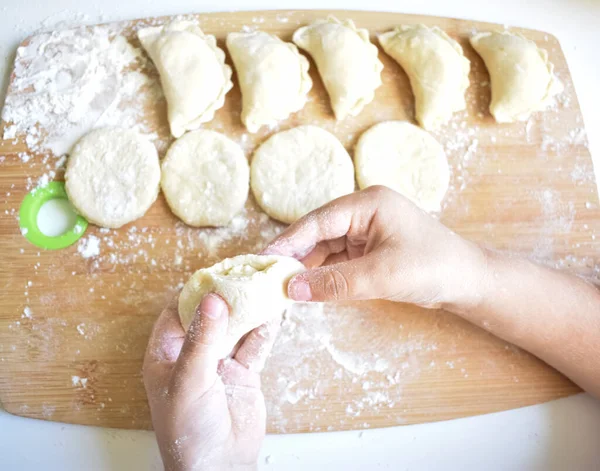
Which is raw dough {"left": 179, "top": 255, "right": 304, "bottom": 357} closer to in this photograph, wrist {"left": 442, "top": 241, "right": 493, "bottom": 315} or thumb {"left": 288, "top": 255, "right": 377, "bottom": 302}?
thumb {"left": 288, "top": 255, "right": 377, "bottom": 302}

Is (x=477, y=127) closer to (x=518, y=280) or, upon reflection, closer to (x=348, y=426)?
(x=518, y=280)

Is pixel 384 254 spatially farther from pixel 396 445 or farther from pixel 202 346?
pixel 396 445

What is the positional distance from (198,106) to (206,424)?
99 cm

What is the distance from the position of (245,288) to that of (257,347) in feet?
1.14

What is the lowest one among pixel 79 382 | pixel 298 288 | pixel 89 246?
pixel 79 382

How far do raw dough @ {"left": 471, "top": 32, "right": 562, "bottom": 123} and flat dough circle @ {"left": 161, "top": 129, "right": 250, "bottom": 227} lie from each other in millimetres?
899

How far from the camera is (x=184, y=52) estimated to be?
5.42 feet

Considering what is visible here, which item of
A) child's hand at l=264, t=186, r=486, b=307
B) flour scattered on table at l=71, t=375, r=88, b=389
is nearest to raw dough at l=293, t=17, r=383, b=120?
child's hand at l=264, t=186, r=486, b=307

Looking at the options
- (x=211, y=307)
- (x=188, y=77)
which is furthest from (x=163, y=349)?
(x=188, y=77)

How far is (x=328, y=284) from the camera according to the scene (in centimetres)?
113

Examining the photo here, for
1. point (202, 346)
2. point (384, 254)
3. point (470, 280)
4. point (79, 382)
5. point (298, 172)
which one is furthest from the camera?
point (298, 172)

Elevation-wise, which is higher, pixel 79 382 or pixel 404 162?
pixel 404 162

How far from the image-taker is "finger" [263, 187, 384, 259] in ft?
4.19

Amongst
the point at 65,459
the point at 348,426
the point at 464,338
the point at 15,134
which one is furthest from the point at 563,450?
the point at 15,134
